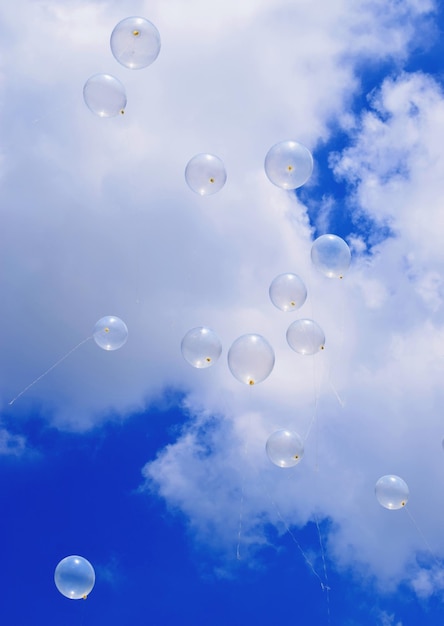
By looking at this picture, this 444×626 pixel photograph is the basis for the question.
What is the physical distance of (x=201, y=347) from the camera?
49.9 ft

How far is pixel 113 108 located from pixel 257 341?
6069 millimetres

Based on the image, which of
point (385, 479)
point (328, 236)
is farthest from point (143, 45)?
point (385, 479)

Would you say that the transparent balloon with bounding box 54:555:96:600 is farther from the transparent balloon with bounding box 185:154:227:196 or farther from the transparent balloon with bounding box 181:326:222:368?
the transparent balloon with bounding box 185:154:227:196

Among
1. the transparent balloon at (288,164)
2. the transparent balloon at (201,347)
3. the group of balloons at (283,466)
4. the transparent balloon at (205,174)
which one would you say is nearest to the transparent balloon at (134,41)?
the transparent balloon at (205,174)

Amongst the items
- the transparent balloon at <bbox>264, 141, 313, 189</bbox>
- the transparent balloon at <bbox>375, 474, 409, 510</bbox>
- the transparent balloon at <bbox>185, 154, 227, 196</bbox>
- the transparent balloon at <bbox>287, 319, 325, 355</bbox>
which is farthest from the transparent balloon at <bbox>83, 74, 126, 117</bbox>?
the transparent balloon at <bbox>375, 474, 409, 510</bbox>

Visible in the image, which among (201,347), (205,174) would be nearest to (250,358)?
(201,347)

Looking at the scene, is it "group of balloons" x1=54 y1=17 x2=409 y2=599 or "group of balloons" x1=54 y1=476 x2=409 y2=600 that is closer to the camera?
"group of balloons" x1=54 y1=17 x2=409 y2=599

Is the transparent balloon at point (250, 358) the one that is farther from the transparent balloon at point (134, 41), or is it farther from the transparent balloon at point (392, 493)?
the transparent balloon at point (134, 41)

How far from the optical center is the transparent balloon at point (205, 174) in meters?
16.0

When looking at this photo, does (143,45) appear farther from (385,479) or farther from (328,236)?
(385,479)

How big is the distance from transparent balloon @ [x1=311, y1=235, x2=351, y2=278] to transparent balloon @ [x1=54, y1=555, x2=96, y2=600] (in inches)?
326

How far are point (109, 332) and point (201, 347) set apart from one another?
257 centimetres

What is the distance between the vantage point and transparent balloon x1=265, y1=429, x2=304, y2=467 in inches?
618

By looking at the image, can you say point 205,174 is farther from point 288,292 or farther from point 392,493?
point 392,493
